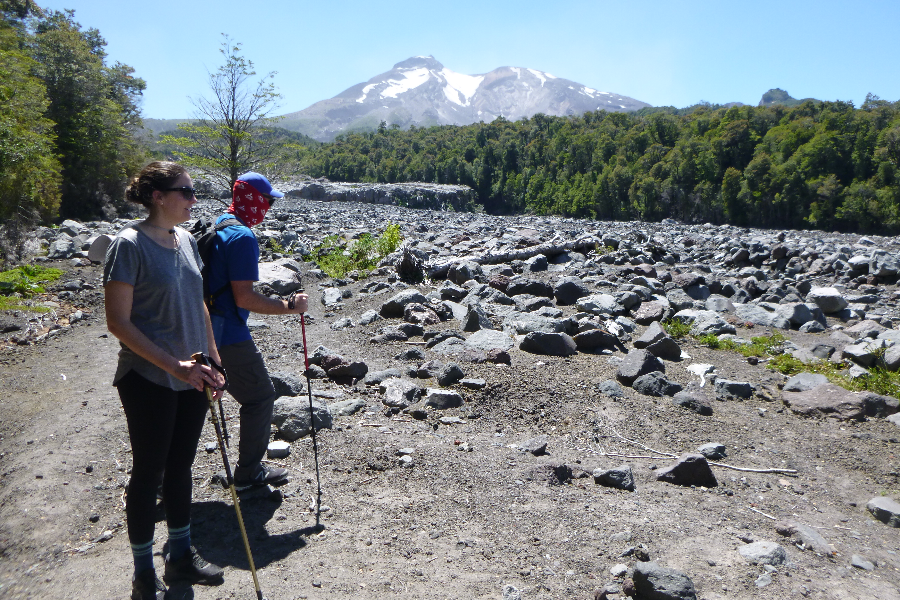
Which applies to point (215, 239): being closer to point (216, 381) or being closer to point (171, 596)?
point (216, 381)

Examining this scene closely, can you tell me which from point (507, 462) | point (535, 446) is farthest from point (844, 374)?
point (507, 462)

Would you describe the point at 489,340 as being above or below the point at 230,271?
below

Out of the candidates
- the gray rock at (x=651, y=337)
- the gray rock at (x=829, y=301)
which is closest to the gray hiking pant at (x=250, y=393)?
the gray rock at (x=651, y=337)

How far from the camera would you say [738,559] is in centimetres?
326

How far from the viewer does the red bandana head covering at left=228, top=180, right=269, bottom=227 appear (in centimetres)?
361

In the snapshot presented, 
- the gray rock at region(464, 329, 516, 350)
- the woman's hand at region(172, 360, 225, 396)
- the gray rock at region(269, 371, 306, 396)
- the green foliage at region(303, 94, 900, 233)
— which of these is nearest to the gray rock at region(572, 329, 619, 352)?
the gray rock at region(464, 329, 516, 350)

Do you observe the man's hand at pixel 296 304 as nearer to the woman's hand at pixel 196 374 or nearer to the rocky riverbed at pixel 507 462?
the woman's hand at pixel 196 374

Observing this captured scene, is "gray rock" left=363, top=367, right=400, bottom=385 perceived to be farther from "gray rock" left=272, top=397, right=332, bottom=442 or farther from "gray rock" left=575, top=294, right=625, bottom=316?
"gray rock" left=575, top=294, right=625, bottom=316

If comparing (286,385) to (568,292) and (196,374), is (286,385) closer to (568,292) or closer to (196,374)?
(196,374)

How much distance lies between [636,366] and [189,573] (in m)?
4.79

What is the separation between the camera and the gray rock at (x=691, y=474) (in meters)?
4.31

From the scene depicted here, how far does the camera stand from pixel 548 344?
7.19 m

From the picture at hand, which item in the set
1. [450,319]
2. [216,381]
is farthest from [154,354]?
[450,319]

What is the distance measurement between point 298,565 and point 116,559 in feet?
3.18
